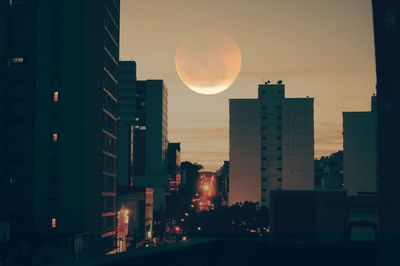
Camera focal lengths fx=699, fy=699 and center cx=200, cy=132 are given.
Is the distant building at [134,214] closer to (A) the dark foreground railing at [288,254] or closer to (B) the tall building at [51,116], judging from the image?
(B) the tall building at [51,116]

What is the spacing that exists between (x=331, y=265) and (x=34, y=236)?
315ft

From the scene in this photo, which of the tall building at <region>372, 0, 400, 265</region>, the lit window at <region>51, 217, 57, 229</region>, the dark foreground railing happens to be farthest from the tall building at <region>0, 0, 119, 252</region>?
the tall building at <region>372, 0, 400, 265</region>

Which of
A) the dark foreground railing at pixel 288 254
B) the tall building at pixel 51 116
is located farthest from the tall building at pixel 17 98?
the dark foreground railing at pixel 288 254

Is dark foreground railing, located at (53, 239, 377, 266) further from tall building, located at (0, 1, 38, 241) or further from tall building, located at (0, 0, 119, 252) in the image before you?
tall building, located at (0, 1, 38, 241)

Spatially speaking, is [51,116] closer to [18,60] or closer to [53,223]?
[18,60]

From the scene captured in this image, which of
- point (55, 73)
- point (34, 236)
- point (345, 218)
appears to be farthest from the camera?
point (55, 73)

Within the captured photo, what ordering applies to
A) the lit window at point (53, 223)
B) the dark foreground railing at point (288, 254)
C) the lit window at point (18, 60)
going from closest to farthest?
1. the dark foreground railing at point (288, 254)
2. the lit window at point (53, 223)
3. the lit window at point (18, 60)

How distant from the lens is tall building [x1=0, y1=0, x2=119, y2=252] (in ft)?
364

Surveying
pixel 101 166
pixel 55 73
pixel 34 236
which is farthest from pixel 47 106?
pixel 34 236

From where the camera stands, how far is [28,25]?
11288 centimetres

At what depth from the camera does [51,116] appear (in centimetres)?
11388

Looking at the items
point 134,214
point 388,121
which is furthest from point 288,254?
point 134,214

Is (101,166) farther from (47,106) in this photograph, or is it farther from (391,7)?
(391,7)

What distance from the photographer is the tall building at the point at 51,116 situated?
111 m
